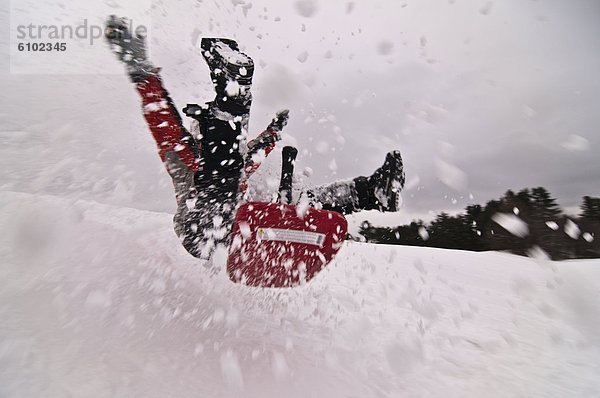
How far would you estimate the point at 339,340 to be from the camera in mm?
1606

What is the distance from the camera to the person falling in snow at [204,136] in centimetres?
190

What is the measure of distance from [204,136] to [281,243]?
753mm

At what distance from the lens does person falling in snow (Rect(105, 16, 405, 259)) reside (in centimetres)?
190

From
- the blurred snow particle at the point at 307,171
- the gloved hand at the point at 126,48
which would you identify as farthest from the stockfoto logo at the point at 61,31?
the blurred snow particle at the point at 307,171

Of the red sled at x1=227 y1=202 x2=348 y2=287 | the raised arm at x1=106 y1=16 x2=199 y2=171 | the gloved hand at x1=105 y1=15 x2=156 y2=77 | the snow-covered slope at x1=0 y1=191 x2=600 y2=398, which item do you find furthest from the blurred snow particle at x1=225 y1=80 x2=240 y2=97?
the snow-covered slope at x1=0 y1=191 x2=600 y2=398

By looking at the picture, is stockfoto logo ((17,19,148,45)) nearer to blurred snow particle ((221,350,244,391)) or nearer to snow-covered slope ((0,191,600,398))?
snow-covered slope ((0,191,600,398))

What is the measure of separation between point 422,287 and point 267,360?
1764 millimetres

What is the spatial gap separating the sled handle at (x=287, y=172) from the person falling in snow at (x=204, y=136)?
29cm

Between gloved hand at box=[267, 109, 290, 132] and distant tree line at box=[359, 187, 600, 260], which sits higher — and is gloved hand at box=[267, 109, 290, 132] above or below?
above

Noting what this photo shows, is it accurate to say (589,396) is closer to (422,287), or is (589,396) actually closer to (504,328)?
Result: (504,328)

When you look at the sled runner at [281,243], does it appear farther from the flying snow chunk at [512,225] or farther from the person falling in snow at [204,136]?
the flying snow chunk at [512,225]

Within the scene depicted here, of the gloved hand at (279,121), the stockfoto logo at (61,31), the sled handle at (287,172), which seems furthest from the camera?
the stockfoto logo at (61,31)

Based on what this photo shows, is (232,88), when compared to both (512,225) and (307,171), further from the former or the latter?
(512,225)

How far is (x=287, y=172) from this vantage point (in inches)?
89.7
